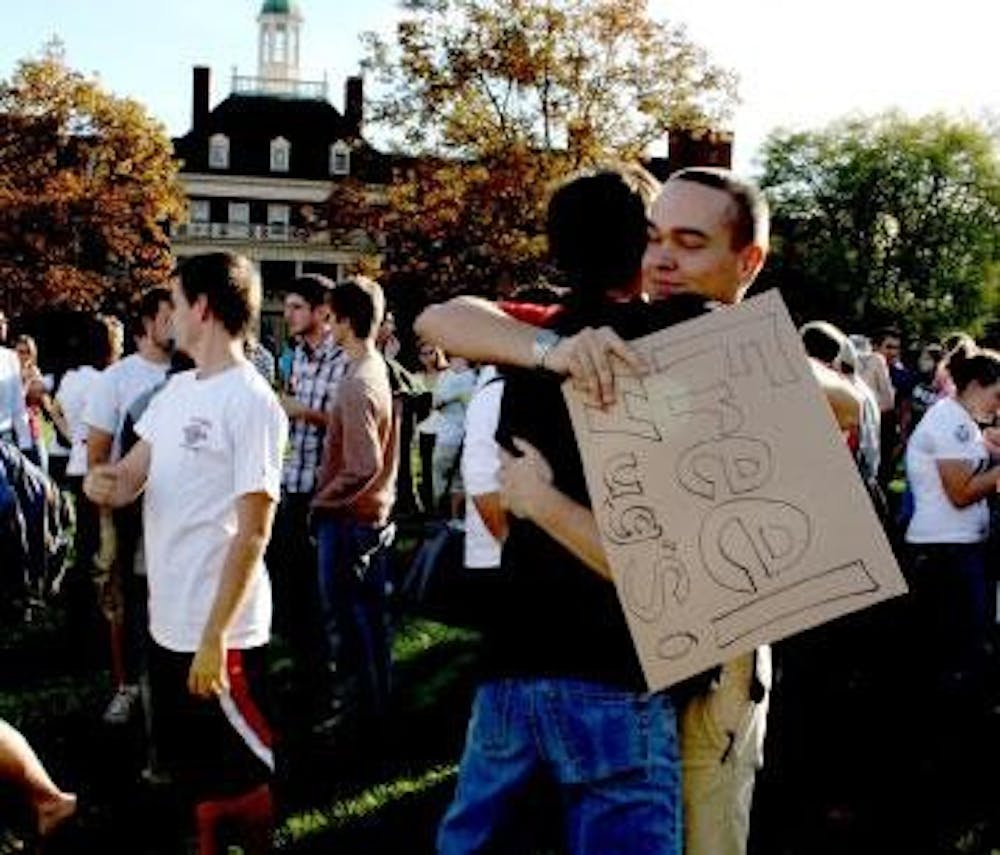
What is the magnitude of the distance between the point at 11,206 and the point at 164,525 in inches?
1535

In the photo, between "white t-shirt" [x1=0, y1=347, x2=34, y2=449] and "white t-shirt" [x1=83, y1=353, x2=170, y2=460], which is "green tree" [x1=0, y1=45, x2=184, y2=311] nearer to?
"white t-shirt" [x1=0, y1=347, x2=34, y2=449]

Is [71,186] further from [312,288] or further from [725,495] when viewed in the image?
[725,495]

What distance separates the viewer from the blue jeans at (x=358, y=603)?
6426 mm

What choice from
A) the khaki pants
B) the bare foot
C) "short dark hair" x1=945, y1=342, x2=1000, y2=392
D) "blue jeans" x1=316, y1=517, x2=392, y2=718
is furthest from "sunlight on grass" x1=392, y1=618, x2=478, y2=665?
the khaki pants

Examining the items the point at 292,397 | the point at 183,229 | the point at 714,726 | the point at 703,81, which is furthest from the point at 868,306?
the point at 714,726

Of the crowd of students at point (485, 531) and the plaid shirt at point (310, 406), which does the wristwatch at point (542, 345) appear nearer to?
the crowd of students at point (485, 531)

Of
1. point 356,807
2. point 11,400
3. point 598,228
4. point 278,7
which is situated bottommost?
point 356,807

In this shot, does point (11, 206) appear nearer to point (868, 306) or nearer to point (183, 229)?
point (183, 229)

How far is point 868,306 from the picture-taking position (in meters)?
66.2

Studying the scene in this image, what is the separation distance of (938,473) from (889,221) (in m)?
64.5

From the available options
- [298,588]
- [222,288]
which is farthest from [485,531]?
[298,588]

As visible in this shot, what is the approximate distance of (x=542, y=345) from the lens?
8.33 feet

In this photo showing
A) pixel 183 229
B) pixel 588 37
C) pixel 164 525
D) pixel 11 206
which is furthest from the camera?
pixel 183 229

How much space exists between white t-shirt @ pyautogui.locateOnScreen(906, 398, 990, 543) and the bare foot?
4.35 meters
